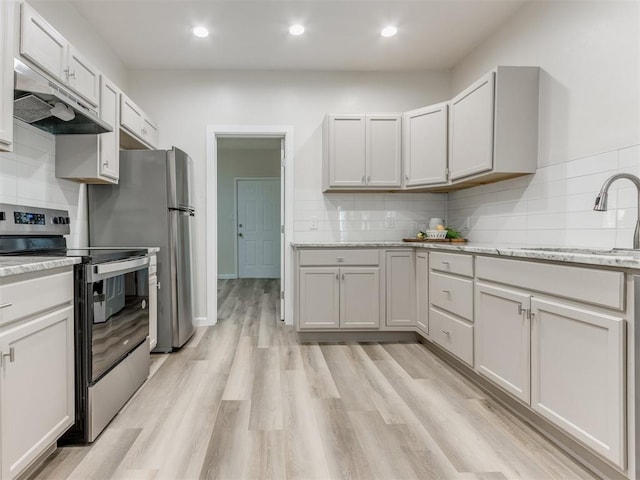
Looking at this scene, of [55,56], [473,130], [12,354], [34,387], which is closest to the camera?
[12,354]

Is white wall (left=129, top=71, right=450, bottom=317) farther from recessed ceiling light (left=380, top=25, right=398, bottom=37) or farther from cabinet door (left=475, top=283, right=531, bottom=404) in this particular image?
cabinet door (left=475, top=283, right=531, bottom=404)

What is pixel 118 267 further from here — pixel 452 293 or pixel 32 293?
pixel 452 293

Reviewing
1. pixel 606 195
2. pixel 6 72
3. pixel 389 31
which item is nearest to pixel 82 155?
pixel 6 72

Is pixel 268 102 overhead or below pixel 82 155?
overhead

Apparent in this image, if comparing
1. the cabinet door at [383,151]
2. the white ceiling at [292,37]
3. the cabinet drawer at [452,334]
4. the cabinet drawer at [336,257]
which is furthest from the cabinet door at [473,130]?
the cabinet drawer at [452,334]

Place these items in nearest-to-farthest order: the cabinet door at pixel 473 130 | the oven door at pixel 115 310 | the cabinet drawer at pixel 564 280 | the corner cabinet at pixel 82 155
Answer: the cabinet drawer at pixel 564 280 < the oven door at pixel 115 310 < the corner cabinet at pixel 82 155 < the cabinet door at pixel 473 130

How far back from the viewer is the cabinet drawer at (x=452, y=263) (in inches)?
87.9

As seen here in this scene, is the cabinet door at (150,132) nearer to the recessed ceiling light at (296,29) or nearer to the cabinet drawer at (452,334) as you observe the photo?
the recessed ceiling light at (296,29)

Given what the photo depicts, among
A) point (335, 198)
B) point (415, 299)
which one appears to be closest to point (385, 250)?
point (415, 299)

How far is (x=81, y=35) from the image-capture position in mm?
2707

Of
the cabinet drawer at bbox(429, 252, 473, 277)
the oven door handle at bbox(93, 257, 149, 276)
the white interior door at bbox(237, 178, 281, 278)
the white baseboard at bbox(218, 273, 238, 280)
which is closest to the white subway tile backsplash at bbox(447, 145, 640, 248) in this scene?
the cabinet drawer at bbox(429, 252, 473, 277)

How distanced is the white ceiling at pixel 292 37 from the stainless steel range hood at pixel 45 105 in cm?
111

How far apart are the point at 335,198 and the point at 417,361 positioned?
1.77 m

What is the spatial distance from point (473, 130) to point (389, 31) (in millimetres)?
1109
